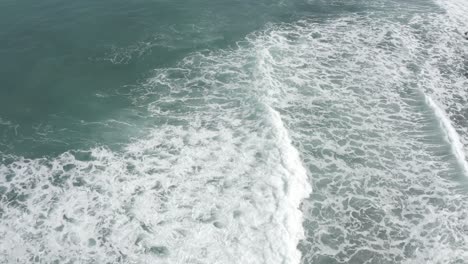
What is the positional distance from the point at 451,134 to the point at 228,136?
1137 cm

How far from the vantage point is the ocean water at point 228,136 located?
15055mm

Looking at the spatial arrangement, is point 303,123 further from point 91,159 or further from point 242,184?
point 91,159

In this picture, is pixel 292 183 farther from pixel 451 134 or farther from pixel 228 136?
pixel 451 134

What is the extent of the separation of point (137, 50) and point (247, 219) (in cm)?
1511

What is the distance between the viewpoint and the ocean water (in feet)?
49.4

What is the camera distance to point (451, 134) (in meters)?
19.6

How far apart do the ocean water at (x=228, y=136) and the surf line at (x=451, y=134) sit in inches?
4.7

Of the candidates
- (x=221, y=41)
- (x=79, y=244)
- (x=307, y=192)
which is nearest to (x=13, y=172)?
(x=79, y=244)

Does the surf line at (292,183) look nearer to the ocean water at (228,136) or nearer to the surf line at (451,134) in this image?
the ocean water at (228,136)

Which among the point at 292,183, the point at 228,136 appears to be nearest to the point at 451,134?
the point at 292,183

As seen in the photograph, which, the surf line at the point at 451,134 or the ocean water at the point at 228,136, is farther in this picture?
the surf line at the point at 451,134

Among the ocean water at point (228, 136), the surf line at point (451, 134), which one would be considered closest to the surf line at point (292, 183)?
the ocean water at point (228, 136)

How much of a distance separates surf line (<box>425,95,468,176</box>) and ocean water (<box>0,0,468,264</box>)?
4.7 inches

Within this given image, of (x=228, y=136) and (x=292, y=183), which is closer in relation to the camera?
(x=292, y=183)
